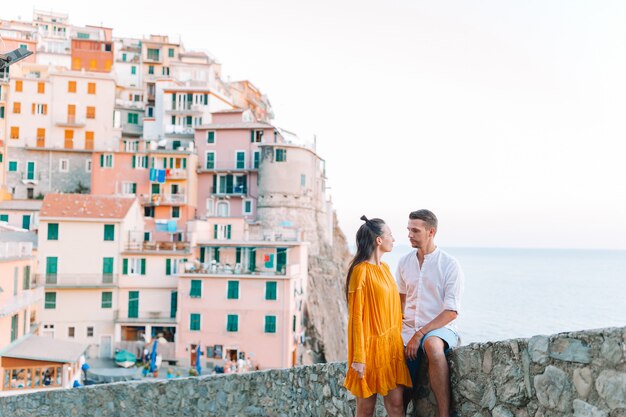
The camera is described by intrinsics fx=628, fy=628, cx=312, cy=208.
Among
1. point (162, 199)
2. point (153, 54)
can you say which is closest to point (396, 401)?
point (162, 199)

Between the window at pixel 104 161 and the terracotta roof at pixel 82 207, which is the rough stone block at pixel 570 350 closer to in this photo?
the terracotta roof at pixel 82 207

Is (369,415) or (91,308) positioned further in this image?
(91,308)

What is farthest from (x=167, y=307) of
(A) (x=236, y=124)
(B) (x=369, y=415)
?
(B) (x=369, y=415)

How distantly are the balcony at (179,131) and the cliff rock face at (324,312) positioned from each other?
49.5 ft

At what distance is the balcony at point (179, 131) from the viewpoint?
55656 millimetres

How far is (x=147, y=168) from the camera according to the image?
5106 cm

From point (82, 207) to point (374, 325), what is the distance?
121ft

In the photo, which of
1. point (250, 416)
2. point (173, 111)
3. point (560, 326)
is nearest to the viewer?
point (250, 416)

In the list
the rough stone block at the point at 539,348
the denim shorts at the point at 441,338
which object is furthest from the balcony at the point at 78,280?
the rough stone block at the point at 539,348

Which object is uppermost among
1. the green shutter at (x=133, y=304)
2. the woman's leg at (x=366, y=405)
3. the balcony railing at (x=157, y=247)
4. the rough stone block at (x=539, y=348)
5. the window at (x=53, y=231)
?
the window at (x=53, y=231)

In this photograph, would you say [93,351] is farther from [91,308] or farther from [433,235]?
[433,235]

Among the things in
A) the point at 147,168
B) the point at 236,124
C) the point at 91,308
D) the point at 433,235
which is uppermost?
the point at 236,124

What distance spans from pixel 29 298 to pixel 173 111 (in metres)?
27.6

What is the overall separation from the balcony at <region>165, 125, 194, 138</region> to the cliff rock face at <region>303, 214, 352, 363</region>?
15092 mm
